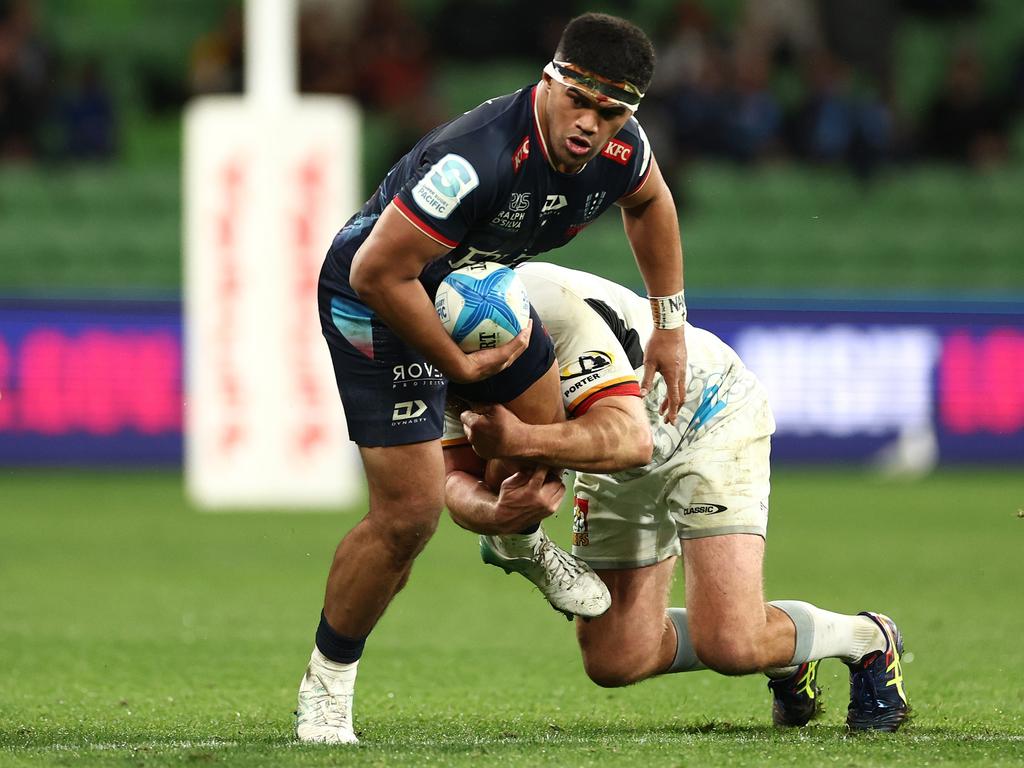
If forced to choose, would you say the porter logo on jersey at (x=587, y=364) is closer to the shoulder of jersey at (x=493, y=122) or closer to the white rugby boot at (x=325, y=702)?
the shoulder of jersey at (x=493, y=122)

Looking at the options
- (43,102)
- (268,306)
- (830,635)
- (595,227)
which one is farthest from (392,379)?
(43,102)

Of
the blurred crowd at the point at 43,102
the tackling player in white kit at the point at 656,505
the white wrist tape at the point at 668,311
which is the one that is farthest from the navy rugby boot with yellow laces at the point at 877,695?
the blurred crowd at the point at 43,102

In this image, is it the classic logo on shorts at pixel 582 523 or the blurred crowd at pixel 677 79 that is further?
the blurred crowd at pixel 677 79

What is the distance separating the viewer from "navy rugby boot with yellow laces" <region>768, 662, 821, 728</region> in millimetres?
5508

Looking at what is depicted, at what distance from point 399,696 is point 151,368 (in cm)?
805

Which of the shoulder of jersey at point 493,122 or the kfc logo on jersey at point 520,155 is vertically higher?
the shoulder of jersey at point 493,122

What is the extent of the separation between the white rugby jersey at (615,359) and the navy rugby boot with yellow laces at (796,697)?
801mm

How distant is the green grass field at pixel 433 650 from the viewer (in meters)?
4.97

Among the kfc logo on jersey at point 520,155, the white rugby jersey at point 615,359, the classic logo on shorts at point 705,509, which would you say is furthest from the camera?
the classic logo on shorts at point 705,509

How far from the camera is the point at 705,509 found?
215 inches

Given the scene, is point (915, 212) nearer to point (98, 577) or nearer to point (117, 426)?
point (117, 426)

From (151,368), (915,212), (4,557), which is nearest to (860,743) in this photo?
(4,557)

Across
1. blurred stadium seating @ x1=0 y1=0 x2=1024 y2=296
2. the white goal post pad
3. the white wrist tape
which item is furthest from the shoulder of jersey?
blurred stadium seating @ x1=0 y1=0 x2=1024 y2=296

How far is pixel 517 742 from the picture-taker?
198 inches
